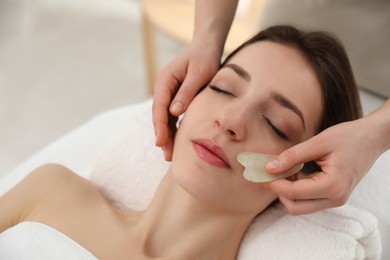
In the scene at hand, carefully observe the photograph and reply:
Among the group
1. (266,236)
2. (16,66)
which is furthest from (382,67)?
(16,66)

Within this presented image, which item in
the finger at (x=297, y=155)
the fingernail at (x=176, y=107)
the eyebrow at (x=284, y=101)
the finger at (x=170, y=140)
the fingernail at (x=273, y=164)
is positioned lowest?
the finger at (x=170, y=140)

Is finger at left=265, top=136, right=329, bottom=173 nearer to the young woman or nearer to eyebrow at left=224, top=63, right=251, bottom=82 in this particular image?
the young woman

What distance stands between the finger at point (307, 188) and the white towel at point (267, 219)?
27 cm

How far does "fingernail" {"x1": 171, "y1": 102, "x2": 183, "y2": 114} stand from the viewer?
3.76ft

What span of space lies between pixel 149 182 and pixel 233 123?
45 cm

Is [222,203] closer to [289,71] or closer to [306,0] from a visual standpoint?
[289,71]

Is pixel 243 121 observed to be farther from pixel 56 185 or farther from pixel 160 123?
pixel 56 185

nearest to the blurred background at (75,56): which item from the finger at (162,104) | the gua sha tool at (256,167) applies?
the finger at (162,104)

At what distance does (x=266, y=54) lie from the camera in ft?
3.81

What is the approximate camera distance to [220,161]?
103 cm

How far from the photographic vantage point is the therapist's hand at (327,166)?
935 mm

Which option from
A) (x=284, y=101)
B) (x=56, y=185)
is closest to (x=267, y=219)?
(x=284, y=101)

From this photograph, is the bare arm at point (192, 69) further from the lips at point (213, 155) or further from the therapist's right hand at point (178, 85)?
the lips at point (213, 155)

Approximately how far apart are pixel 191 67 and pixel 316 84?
0.33 metres
